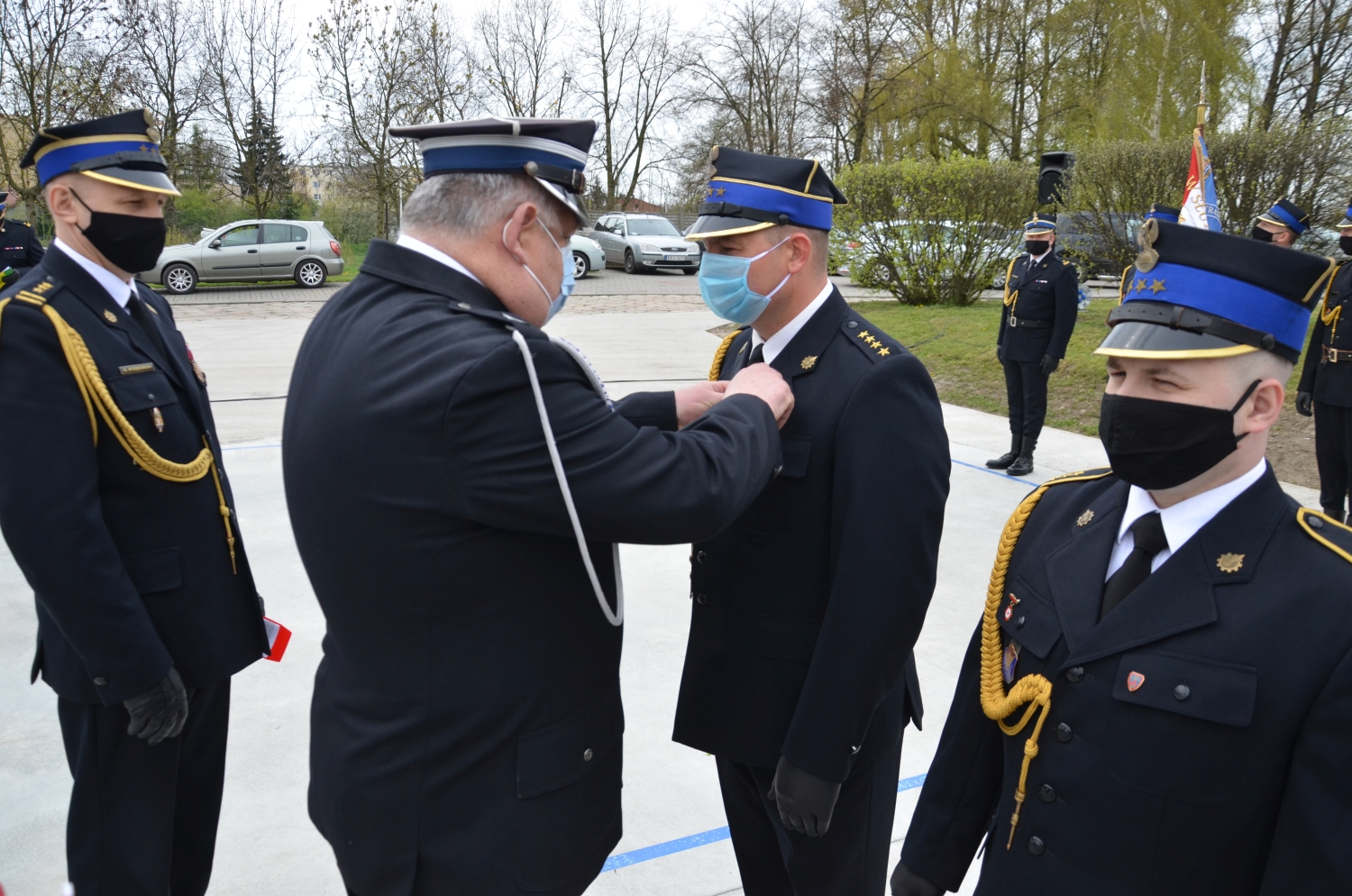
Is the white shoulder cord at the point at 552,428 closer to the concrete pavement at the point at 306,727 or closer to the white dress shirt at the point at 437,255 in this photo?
the white dress shirt at the point at 437,255

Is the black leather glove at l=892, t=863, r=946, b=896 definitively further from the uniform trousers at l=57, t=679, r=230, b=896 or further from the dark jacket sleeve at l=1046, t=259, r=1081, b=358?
the dark jacket sleeve at l=1046, t=259, r=1081, b=358

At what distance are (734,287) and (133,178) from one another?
5.54 feet

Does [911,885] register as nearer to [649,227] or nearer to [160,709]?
[160,709]

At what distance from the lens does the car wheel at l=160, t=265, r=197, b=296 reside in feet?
62.2

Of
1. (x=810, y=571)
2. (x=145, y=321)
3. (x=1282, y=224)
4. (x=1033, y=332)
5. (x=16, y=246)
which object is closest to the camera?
(x=810, y=571)

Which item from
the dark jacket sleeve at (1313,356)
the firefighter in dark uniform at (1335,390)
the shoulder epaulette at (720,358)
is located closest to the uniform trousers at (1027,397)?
the dark jacket sleeve at (1313,356)

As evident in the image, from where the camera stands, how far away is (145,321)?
2504 mm

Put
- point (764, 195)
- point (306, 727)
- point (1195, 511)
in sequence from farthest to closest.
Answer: point (306, 727), point (764, 195), point (1195, 511)

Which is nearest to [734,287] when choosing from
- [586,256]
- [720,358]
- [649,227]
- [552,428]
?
[720,358]

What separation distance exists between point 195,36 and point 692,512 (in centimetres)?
2966

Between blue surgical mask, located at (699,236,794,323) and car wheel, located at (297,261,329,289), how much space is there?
783 inches

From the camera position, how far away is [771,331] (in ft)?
7.13

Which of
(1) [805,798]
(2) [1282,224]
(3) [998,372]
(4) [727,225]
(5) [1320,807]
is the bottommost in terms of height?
(3) [998,372]

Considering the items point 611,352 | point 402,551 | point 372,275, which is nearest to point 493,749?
point 402,551
